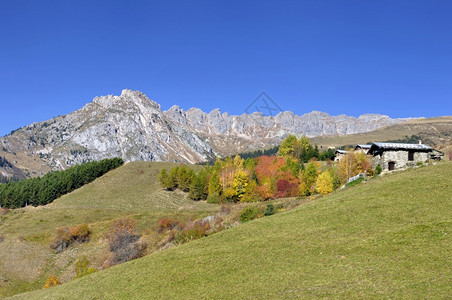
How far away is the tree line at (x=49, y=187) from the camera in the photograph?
150750 millimetres

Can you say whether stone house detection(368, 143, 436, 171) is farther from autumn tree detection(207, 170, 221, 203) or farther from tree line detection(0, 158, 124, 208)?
tree line detection(0, 158, 124, 208)

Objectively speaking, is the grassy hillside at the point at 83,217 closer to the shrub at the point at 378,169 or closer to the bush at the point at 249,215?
the bush at the point at 249,215

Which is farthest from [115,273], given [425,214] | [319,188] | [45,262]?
[319,188]

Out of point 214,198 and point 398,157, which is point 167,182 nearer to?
point 214,198

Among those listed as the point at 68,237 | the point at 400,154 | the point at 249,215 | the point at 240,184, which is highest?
the point at 400,154

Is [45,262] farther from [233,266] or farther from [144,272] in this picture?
[233,266]

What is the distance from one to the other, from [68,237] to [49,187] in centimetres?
8787

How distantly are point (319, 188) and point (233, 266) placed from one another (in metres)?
76.1

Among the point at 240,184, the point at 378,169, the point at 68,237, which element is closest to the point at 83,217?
the point at 68,237

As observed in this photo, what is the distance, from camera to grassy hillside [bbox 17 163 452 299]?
752 inches

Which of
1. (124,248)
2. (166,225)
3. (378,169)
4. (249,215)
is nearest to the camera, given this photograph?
(249,215)

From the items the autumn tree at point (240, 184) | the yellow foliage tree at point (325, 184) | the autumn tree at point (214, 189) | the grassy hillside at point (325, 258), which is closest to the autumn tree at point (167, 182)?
the autumn tree at point (214, 189)

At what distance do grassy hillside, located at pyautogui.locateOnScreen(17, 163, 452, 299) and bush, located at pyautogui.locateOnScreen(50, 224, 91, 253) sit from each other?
4144 centimetres

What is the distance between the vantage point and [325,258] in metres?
23.2
